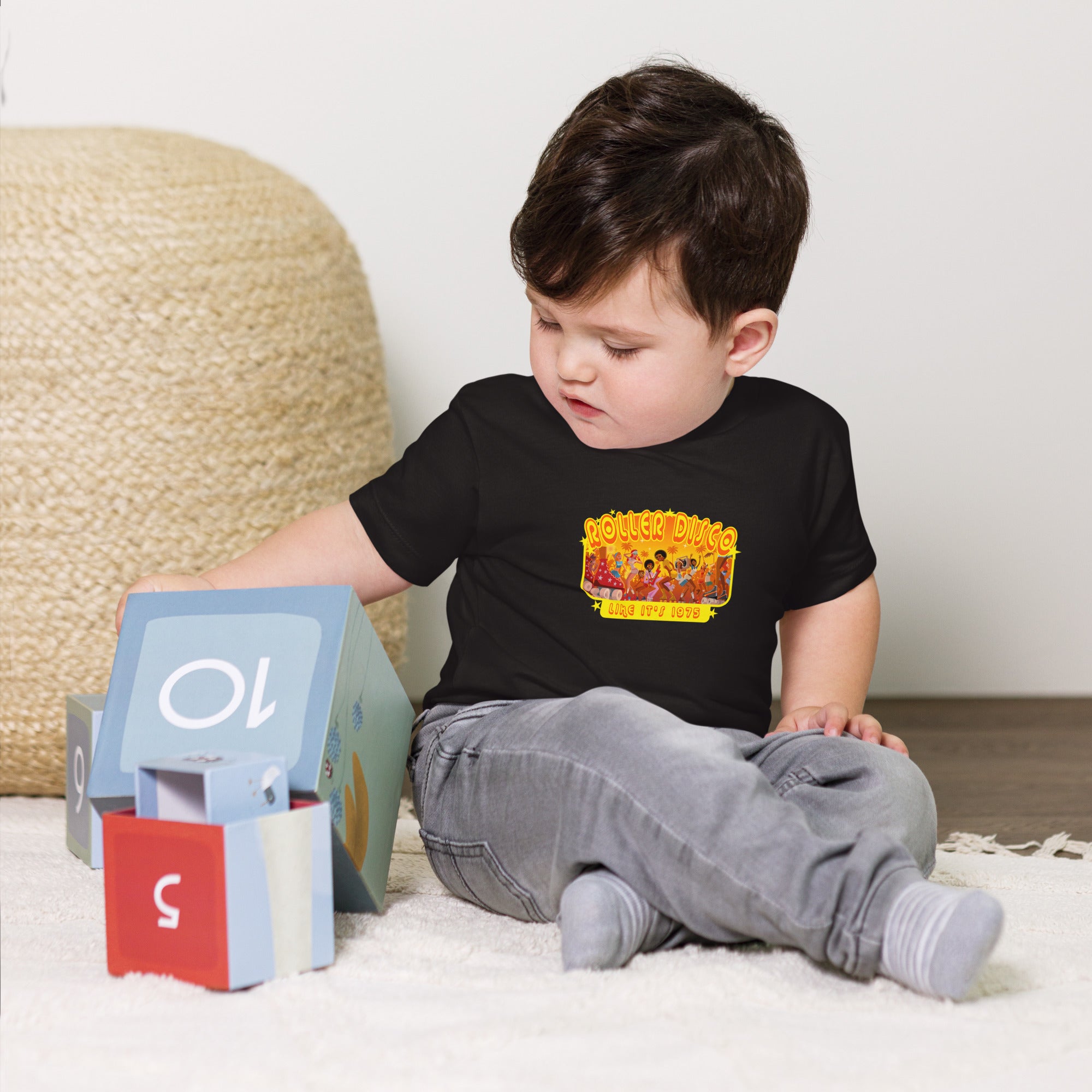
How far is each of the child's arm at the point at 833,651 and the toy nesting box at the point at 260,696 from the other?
0.36 metres

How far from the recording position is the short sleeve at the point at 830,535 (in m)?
0.97

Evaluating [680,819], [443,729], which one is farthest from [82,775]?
[680,819]

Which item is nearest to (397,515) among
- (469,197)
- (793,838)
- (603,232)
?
(603,232)

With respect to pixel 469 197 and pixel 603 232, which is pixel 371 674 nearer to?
pixel 603 232

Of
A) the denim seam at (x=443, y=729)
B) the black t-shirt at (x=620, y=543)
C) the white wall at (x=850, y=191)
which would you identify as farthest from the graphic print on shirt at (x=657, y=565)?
the white wall at (x=850, y=191)

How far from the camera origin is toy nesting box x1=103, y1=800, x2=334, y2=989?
2.11 ft

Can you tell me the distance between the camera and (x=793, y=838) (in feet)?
2.19

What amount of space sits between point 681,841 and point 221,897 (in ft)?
0.82

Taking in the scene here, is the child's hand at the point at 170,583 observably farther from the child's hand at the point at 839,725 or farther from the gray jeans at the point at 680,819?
the child's hand at the point at 839,725

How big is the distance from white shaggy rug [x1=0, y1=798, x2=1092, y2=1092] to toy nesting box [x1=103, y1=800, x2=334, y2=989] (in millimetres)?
16

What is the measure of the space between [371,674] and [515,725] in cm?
10

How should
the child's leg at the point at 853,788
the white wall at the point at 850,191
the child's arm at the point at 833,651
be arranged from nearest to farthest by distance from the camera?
1. the child's leg at the point at 853,788
2. the child's arm at the point at 833,651
3. the white wall at the point at 850,191

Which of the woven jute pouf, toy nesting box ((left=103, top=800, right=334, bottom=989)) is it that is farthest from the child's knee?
the woven jute pouf

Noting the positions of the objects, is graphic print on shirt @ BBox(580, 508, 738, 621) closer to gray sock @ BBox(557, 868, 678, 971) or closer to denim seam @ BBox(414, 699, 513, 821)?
denim seam @ BBox(414, 699, 513, 821)
